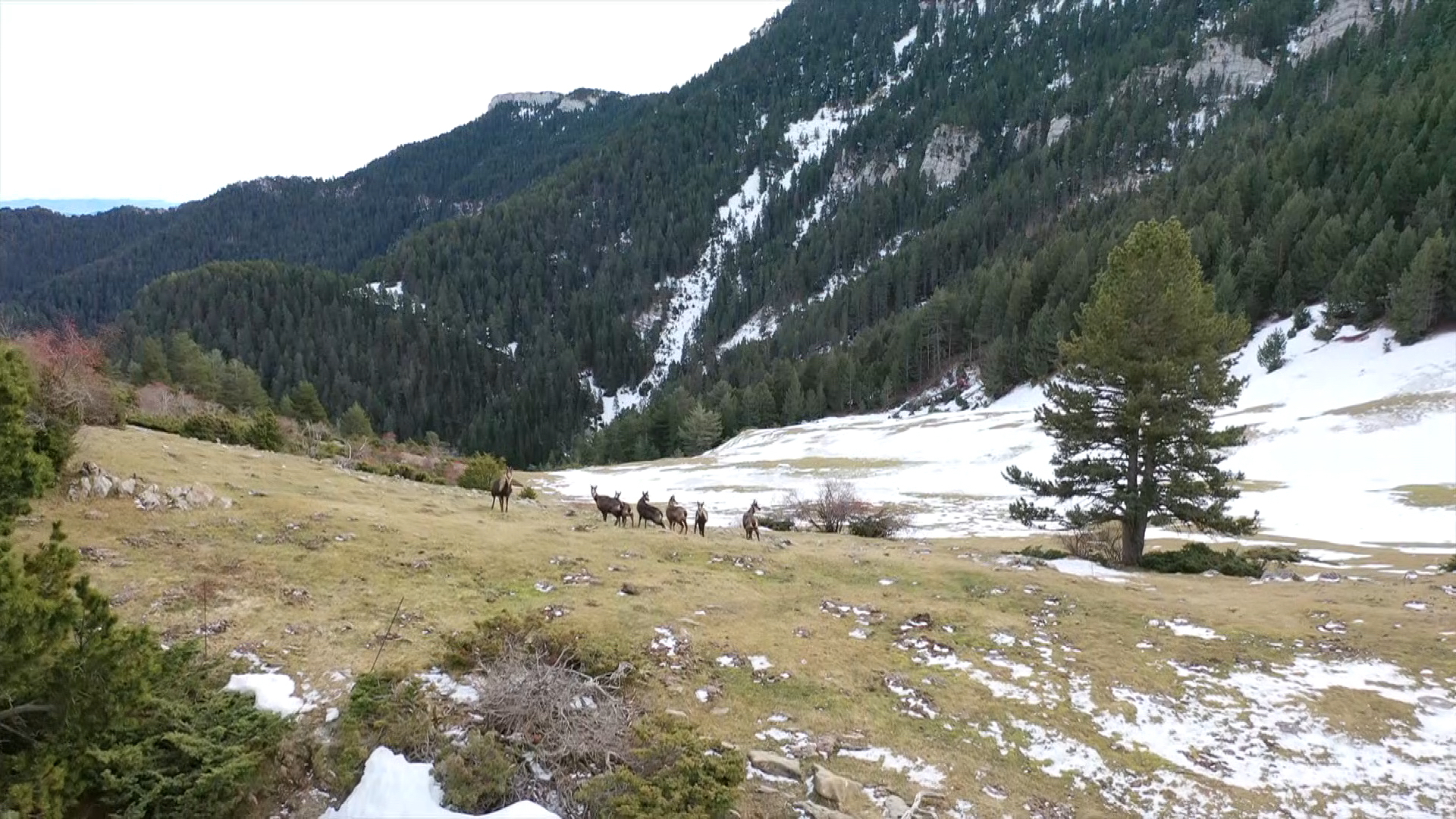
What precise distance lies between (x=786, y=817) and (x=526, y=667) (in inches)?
139

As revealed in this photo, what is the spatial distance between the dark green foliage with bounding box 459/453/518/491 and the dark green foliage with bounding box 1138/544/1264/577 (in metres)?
25.6

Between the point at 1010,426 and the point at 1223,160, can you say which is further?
the point at 1223,160

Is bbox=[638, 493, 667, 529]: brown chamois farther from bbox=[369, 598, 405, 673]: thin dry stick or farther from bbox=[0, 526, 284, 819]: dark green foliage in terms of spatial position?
bbox=[0, 526, 284, 819]: dark green foliage

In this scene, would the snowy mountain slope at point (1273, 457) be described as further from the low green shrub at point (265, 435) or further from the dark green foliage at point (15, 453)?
the dark green foliage at point (15, 453)

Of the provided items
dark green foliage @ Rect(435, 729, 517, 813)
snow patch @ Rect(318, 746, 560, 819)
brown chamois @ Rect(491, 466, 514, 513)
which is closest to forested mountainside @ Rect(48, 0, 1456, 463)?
brown chamois @ Rect(491, 466, 514, 513)

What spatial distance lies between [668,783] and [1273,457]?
49381mm

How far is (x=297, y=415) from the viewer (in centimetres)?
7200

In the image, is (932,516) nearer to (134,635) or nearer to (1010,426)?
(1010,426)

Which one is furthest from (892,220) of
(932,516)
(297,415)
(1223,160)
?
(932,516)

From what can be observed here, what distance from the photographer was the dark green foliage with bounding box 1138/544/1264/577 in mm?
20141

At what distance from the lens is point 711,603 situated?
43.3 feet

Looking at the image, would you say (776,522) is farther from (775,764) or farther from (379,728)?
(379,728)

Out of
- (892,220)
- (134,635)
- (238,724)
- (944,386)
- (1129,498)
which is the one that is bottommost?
(238,724)

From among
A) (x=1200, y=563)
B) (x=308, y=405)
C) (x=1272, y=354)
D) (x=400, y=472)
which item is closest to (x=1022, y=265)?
(x=1272, y=354)
